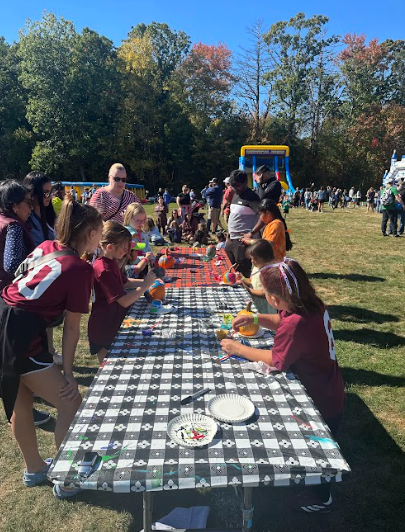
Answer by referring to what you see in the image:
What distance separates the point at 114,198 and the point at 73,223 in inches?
102

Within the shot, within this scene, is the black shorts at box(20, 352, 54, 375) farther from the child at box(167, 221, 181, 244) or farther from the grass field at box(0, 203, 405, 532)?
the child at box(167, 221, 181, 244)

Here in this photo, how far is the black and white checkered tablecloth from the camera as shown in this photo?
142cm

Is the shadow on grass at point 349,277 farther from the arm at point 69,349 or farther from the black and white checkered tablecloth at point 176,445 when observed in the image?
the arm at point 69,349

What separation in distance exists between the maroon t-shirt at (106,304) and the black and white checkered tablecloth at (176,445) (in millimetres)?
362

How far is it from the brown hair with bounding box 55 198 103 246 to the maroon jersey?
0.25ft

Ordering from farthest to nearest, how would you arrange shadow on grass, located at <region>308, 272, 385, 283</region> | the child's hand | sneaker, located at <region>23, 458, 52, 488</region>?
shadow on grass, located at <region>308, 272, 385, 283</region>, the child's hand, sneaker, located at <region>23, 458, 52, 488</region>

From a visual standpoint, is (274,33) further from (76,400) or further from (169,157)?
(76,400)

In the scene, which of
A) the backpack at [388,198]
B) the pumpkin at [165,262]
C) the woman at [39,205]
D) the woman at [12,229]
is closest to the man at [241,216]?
the pumpkin at [165,262]

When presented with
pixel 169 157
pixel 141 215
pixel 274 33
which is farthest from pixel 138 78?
pixel 141 215

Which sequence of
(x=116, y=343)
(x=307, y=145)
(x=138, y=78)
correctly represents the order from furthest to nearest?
(x=307, y=145), (x=138, y=78), (x=116, y=343)

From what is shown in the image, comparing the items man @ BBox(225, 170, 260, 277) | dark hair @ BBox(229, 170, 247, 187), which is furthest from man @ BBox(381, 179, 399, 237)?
dark hair @ BBox(229, 170, 247, 187)

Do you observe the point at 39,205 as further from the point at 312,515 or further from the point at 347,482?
the point at 347,482

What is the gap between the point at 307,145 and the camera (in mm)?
38500

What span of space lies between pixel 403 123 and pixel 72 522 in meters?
41.6
